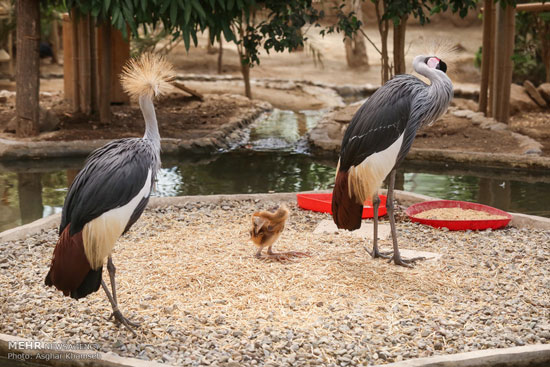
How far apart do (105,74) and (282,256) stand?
690 cm

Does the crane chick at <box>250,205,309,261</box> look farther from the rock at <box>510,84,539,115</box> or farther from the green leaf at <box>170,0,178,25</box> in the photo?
the rock at <box>510,84,539,115</box>

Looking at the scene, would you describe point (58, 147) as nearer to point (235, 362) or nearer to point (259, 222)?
point (259, 222)

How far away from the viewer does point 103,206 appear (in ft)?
13.8

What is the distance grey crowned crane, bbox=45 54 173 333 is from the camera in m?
4.12

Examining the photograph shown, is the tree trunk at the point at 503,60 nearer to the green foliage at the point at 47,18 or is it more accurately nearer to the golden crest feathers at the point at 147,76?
the golden crest feathers at the point at 147,76

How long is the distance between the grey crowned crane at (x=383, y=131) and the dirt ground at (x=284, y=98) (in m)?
0.60

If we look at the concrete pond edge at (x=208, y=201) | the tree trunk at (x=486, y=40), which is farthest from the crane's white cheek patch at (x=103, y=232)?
the tree trunk at (x=486, y=40)

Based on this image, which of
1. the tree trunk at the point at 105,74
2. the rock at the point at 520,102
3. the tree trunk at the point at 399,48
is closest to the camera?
the tree trunk at the point at 399,48

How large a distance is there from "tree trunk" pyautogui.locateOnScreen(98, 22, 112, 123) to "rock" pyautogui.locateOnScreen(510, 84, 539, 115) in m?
7.67

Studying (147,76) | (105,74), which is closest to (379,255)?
(147,76)

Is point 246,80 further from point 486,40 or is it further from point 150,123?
point 150,123

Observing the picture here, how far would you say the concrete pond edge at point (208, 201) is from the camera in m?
6.31

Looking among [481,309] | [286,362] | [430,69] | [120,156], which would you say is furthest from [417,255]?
[120,156]

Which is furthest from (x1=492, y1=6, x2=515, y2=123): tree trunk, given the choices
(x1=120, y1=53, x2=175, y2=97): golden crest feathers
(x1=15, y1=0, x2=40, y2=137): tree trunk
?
(x1=120, y1=53, x2=175, y2=97): golden crest feathers
